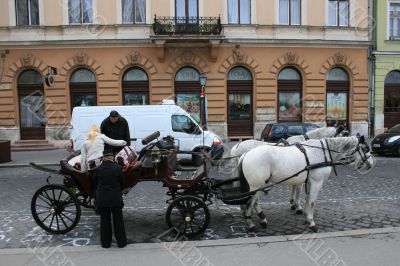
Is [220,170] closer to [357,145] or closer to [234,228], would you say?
[234,228]

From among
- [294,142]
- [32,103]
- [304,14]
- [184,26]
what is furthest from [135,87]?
[294,142]

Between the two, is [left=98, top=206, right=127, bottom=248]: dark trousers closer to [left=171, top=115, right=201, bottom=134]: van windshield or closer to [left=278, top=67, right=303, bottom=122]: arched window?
[left=171, top=115, right=201, bottom=134]: van windshield

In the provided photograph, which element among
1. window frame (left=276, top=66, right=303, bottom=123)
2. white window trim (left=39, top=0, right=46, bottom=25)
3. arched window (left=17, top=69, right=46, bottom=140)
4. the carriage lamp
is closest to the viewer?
the carriage lamp

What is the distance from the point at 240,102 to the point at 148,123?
31.2ft

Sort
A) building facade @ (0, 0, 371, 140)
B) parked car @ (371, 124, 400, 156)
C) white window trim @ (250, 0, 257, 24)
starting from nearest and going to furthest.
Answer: parked car @ (371, 124, 400, 156), building facade @ (0, 0, 371, 140), white window trim @ (250, 0, 257, 24)

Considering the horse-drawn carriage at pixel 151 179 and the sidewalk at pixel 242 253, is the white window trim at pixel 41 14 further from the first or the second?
the sidewalk at pixel 242 253

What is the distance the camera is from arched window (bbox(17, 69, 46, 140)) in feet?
74.4

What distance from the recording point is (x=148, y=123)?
15.1 metres

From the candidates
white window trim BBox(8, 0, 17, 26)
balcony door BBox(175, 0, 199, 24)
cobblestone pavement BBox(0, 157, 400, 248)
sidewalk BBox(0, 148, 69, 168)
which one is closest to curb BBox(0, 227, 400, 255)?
cobblestone pavement BBox(0, 157, 400, 248)

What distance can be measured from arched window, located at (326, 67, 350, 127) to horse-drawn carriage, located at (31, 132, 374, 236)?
720 inches

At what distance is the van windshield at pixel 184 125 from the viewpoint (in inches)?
599

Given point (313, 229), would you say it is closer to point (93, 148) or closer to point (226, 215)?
point (226, 215)

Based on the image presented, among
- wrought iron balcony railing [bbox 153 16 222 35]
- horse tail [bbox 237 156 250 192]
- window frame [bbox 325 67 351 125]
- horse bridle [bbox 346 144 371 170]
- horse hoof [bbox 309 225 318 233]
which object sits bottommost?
horse hoof [bbox 309 225 318 233]

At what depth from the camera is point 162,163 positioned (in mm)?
6594
